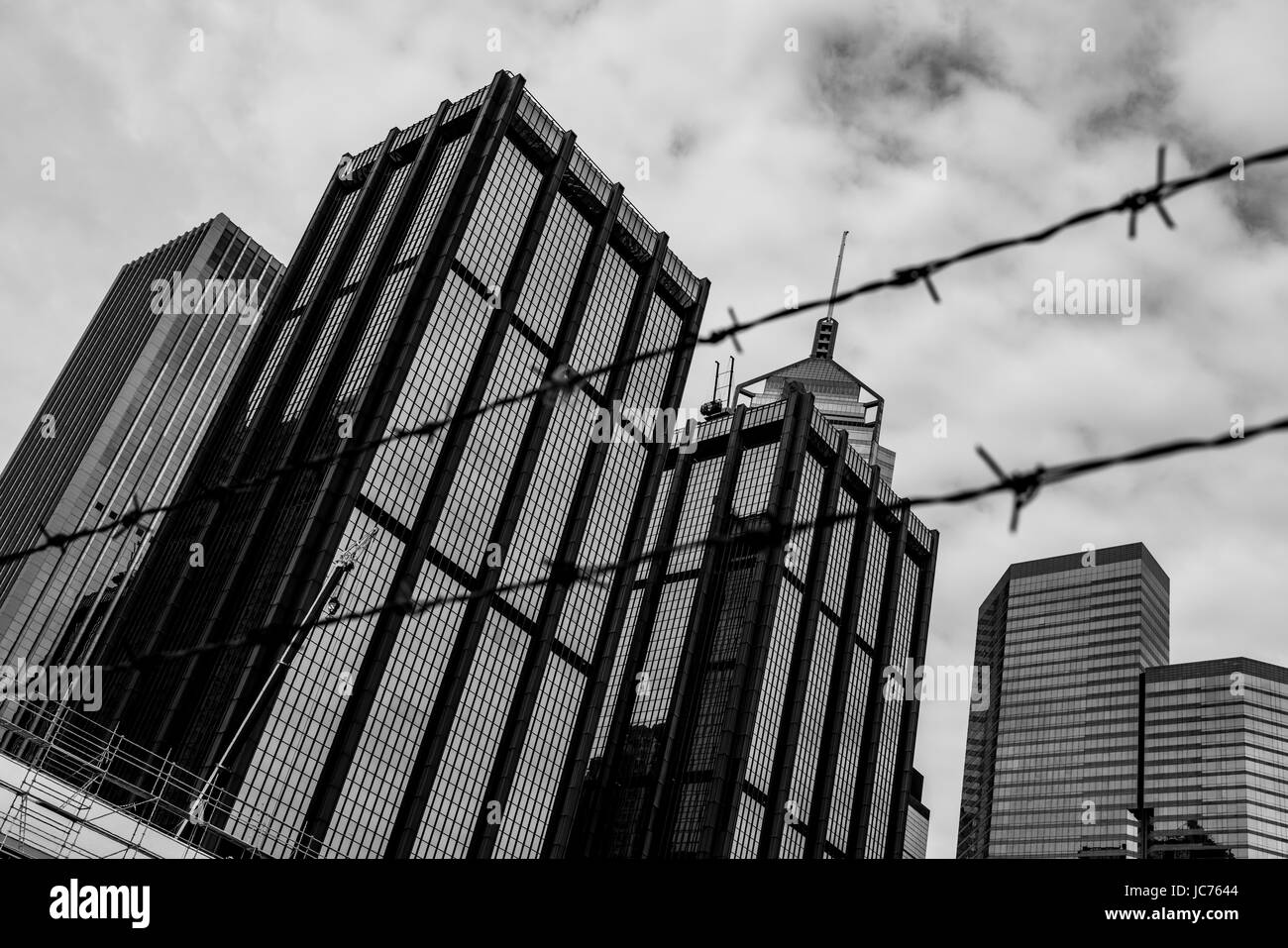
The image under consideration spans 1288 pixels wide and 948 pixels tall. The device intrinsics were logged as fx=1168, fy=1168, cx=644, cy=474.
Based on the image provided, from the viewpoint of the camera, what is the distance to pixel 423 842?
80.1 metres

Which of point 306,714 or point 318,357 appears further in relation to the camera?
point 318,357

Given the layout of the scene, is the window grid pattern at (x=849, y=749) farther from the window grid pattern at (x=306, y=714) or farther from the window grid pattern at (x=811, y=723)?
the window grid pattern at (x=306, y=714)

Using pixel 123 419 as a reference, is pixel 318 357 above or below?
below

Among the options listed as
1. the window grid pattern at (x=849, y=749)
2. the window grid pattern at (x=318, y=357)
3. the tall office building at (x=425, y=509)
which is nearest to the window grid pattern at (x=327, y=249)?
the tall office building at (x=425, y=509)

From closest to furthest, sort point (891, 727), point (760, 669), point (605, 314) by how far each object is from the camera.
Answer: point (605, 314), point (760, 669), point (891, 727)

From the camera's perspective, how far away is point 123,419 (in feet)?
573

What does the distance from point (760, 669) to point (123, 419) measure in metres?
109

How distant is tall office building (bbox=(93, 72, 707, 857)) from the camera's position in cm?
7744

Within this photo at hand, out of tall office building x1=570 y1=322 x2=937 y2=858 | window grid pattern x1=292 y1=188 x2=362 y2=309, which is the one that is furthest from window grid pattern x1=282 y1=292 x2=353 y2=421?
tall office building x1=570 y1=322 x2=937 y2=858

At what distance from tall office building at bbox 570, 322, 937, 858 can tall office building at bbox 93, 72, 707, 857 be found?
18.9 metres

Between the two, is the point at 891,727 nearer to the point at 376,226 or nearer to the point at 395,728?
the point at 395,728

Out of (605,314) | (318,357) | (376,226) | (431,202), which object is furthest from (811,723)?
(376,226)
